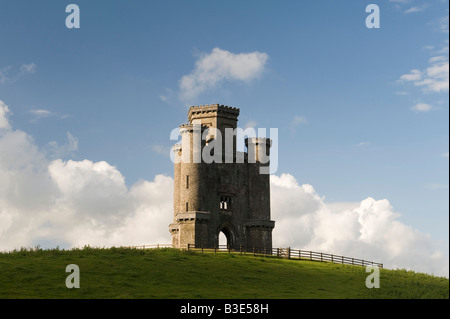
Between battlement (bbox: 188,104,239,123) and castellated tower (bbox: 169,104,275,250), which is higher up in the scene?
battlement (bbox: 188,104,239,123)

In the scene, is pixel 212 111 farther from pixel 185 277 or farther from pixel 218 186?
pixel 185 277

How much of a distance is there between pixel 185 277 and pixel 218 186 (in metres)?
24.6

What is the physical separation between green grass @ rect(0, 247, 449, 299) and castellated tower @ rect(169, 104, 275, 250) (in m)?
9.70

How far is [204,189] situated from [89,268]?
22745 mm

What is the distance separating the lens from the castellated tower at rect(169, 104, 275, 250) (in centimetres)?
6419

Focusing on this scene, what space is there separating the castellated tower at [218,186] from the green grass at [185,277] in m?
9.70

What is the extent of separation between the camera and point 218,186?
66625 millimetres
